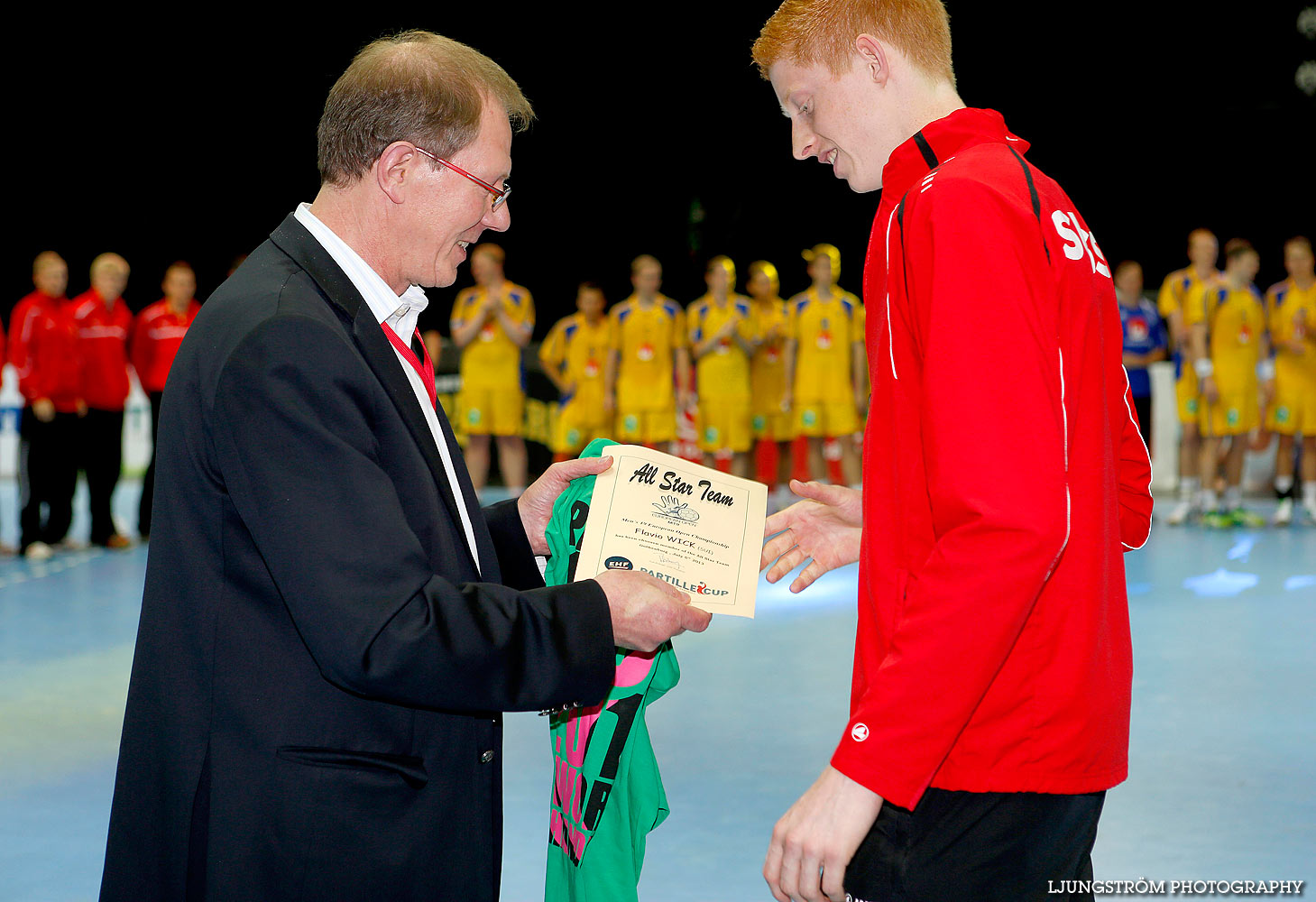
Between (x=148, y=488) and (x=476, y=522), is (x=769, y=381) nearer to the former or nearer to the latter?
(x=148, y=488)

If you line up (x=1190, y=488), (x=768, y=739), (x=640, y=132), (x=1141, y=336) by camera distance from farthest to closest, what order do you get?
(x=640, y=132), (x=1190, y=488), (x=1141, y=336), (x=768, y=739)

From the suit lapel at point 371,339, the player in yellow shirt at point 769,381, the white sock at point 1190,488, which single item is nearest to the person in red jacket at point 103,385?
the player in yellow shirt at point 769,381

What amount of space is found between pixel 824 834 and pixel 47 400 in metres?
8.00

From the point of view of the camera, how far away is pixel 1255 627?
18.3 feet

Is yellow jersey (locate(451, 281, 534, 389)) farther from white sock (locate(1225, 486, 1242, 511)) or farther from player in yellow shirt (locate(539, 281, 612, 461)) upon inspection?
white sock (locate(1225, 486, 1242, 511))

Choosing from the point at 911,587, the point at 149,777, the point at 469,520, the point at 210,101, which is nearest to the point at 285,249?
the point at 469,520

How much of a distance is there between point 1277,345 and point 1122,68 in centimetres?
543

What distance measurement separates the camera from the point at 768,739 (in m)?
4.01

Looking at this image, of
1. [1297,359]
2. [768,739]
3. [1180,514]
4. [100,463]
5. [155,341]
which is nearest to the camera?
[768,739]

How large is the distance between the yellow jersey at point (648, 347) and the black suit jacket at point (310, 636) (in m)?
9.18

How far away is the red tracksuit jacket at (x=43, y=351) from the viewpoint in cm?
793

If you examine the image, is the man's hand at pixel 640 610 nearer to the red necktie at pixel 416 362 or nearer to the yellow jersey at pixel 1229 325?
the red necktie at pixel 416 362

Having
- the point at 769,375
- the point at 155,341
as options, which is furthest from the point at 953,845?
the point at 769,375

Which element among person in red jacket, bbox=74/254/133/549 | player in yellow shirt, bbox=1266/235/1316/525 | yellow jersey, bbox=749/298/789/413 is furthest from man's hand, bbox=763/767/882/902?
yellow jersey, bbox=749/298/789/413
